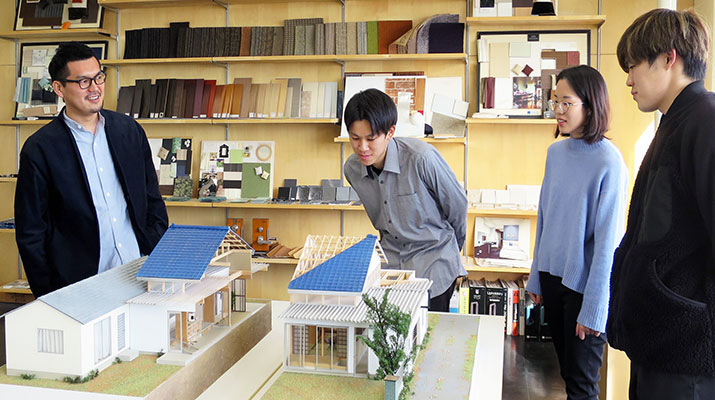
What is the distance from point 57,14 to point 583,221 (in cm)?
461

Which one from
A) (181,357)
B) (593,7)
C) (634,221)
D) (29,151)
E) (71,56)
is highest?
(593,7)

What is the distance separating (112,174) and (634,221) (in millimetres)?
1895

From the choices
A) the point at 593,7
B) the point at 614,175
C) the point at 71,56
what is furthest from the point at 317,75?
the point at 614,175

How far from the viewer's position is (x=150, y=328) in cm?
185

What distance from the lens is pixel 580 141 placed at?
2.40 m

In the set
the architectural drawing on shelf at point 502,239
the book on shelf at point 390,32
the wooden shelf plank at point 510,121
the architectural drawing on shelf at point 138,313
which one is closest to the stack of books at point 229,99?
the book on shelf at point 390,32

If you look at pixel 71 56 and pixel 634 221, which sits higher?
pixel 71 56

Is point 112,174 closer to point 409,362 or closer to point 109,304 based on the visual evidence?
point 109,304

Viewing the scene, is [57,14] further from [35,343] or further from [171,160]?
[35,343]

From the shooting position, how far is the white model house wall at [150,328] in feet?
6.03

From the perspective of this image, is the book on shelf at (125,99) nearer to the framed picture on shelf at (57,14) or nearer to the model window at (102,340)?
the framed picture on shelf at (57,14)

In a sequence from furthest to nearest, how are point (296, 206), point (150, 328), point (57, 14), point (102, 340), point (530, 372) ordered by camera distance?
point (57, 14)
point (296, 206)
point (530, 372)
point (150, 328)
point (102, 340)

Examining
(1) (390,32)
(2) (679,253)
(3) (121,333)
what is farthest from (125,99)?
(2) (679,253)

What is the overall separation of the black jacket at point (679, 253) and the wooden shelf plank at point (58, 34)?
15.1ft
